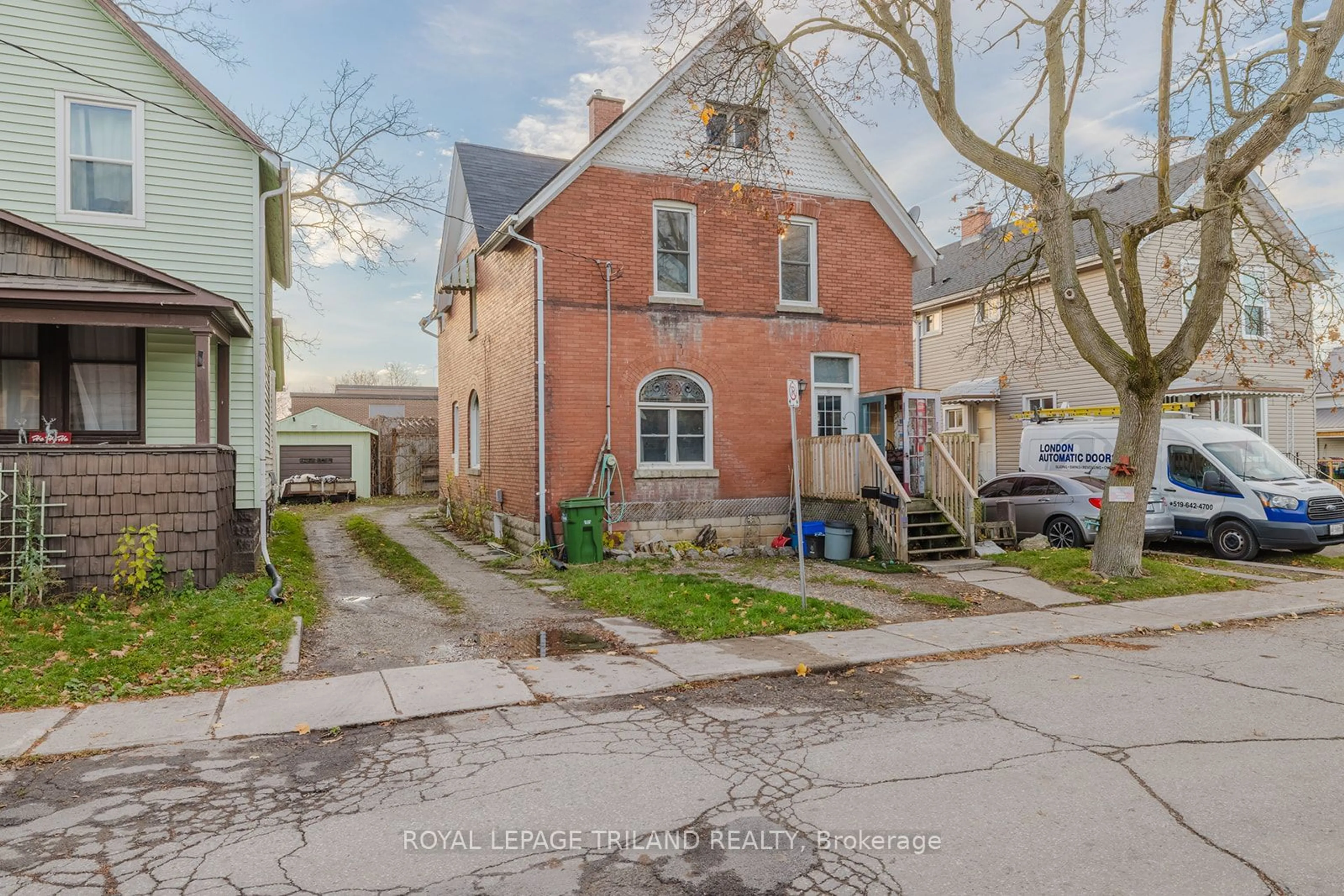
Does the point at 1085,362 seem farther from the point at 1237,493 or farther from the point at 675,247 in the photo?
the point at 675,247

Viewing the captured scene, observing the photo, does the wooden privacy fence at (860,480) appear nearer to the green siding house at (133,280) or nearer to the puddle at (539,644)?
the puddle at (539,644)

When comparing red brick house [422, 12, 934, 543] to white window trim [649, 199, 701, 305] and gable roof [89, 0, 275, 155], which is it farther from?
A: gable roof [89, 0, 275, 155]

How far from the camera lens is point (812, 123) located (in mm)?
15867

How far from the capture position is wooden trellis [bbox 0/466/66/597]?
8609 millimetres

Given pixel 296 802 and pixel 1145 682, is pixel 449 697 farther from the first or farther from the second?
pixel 1145 682

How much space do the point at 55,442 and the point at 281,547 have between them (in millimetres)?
4853

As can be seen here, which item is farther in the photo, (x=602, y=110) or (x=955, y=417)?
(x=955, y=417)

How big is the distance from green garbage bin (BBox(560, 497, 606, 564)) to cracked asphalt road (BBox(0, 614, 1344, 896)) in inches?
268

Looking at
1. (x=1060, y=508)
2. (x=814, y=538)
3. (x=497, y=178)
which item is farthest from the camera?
(x=497, y=178)

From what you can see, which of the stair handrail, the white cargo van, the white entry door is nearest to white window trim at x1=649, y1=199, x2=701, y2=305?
the stair handrail

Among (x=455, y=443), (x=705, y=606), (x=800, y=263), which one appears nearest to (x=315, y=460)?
(x=455, y=443)

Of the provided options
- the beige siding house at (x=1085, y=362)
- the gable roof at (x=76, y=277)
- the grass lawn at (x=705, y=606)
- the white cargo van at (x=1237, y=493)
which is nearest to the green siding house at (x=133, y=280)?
the gable roof at (x=76, y=277)

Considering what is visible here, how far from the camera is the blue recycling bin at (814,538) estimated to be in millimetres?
14055

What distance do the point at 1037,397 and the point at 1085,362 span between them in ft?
15.9
